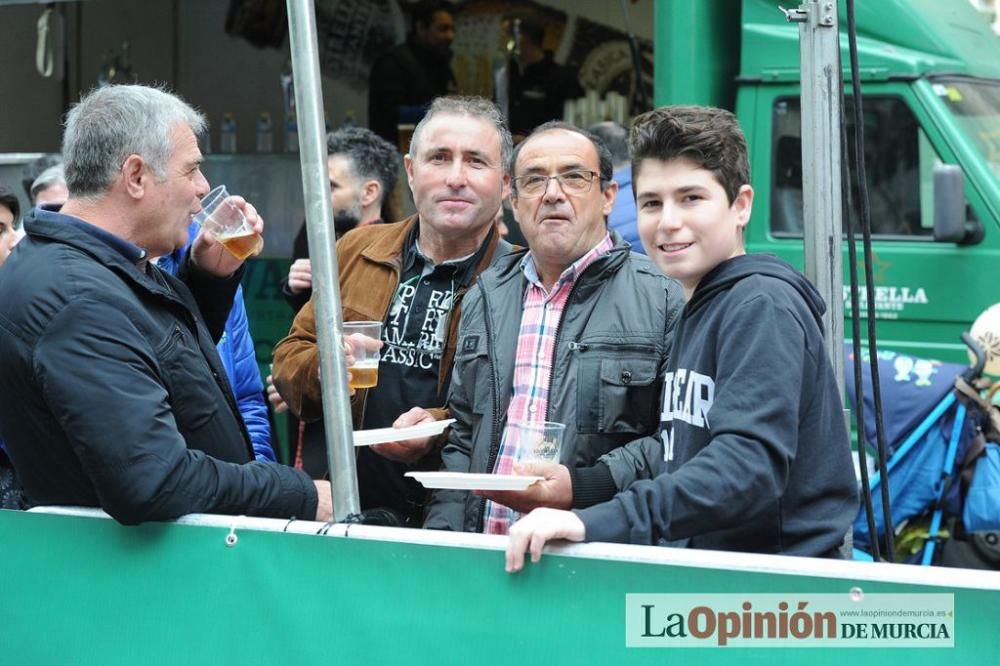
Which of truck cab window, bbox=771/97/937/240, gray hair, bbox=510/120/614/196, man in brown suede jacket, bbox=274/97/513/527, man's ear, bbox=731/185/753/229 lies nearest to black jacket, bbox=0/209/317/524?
man in brown suede jacket, bbox=274/97/513/527

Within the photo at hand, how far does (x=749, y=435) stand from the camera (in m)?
2.12

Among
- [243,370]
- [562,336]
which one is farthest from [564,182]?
[243,370]

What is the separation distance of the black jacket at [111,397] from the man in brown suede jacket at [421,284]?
0.73 metres

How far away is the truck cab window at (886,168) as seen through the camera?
18.1ft

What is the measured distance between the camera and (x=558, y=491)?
2.45m

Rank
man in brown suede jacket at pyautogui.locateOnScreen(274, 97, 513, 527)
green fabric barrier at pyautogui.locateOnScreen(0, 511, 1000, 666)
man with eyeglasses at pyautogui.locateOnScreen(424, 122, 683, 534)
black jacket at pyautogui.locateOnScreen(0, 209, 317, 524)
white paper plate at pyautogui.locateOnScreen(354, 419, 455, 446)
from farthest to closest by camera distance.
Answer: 1. man in brown suede jacket at pyautogui.locateOnScreen(274, 97, 513, 527)
2. man with eyeglasses at pyautogui.locateOnScreen(424, 122, 683, 534)
3. white paper plate at pyautogui.locateOnScreen(354, 419, 455, 446)
4. black jacket at pyautogui.locateOnScreen(0, 209, 317, 524)
5. green fabric barrier at pyautogui.locateOnScreen(0, 511, 1000, 666)

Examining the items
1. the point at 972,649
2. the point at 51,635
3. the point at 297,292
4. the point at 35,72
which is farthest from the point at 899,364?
the point at 35,72

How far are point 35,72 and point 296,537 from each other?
5633mm

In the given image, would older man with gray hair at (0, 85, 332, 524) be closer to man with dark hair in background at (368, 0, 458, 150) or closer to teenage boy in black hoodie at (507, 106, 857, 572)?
teenage boy in black hoodie at (507, 106, 857, 572)

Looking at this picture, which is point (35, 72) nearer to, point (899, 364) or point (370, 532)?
point (899, 364)

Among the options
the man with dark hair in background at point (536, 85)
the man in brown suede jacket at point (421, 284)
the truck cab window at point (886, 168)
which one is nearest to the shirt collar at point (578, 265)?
the man in brown suede jacket at point (421, 284)

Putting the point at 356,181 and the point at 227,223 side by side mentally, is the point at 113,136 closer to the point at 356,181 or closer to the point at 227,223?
the point at 227,223

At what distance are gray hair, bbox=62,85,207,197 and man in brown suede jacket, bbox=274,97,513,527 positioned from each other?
77 cm

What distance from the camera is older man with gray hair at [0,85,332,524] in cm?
234
